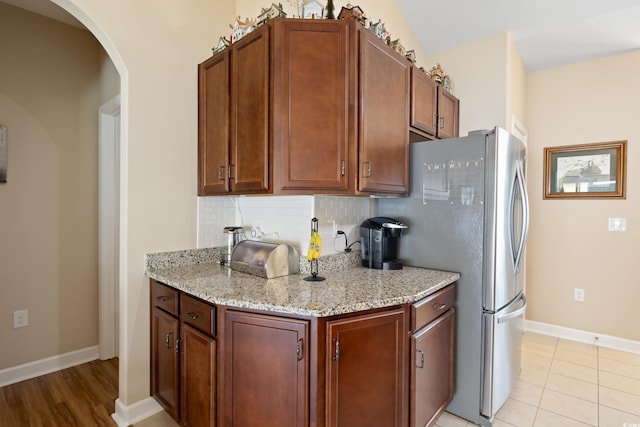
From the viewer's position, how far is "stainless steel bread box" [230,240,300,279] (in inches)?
72.7

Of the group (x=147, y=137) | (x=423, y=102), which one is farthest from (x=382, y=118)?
(x=147, y=137)

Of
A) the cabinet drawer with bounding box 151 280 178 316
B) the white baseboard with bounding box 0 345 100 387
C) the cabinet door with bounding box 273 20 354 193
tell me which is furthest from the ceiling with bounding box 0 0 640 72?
the white baseboard with bounding box 0 345 100 387

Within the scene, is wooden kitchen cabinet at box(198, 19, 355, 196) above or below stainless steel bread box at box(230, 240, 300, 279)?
above

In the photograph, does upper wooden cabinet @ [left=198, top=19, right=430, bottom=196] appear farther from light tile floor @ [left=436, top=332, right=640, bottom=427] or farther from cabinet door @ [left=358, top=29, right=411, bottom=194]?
light tile floor @ [left=436, top=332, right=640, bottom=427]

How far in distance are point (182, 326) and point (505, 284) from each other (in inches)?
75.0

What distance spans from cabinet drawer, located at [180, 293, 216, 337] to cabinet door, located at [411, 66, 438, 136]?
1670mm

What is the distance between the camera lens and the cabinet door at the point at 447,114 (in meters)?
2.59

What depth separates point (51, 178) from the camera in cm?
253

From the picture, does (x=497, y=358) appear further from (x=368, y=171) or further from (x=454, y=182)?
(x=368, y=171)

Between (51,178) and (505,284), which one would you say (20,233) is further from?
(505,284)

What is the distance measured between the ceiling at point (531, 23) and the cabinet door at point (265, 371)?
222 centimetres

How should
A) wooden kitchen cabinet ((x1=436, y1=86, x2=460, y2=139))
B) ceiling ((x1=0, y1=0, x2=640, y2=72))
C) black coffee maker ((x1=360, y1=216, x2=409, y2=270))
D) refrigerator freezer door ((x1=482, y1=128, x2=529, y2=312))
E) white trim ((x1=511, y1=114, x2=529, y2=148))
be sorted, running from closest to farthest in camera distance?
refrigerator freezer door ((x1=482, y1=128, x2=529, y2=312)) → black coffee maker ((x1=360, y1=216, x2=409, y2=270)) → ceiling ((x1=0, y1=0, x2=640, y2=72)) → wooden kitchen cabinet ((x1=436, y1=86, x2=460, y2=139)) → white trim ((x1=511, y1=114, x2=529, y2=148))

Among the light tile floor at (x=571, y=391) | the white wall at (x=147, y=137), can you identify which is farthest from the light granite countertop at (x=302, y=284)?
the light tile floor at (x=571, y=391)

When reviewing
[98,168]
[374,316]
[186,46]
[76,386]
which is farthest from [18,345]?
[374,316]
